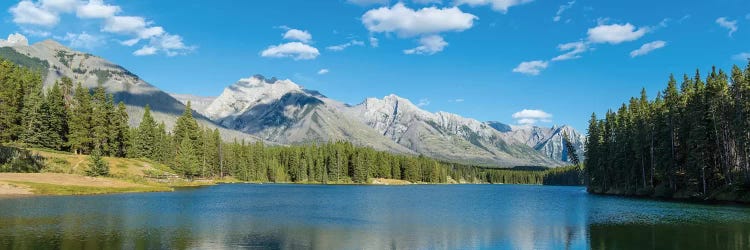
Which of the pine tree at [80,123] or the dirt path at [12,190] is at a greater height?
the pine tree at [80,123]

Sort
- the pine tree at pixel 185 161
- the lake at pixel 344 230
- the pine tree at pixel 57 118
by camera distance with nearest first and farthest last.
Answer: the lake at pixel 344 230
the pine tree at pixel 57 118
the pine tree at pixel 185 161

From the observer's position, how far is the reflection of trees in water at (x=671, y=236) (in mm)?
37125

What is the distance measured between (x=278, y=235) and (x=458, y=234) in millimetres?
14870

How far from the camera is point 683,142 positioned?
105 m

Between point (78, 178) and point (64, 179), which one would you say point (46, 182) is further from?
point (78, 178)

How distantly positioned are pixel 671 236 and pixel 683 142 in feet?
243

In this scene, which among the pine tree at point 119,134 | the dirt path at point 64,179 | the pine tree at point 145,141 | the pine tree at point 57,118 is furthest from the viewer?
the pine tree at point 145,141

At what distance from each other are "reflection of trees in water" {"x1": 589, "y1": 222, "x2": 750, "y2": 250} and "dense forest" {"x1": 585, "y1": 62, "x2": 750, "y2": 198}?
47.6 meters

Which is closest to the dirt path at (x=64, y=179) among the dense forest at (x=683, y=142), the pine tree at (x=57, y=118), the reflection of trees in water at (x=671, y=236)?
the pine tree at (x=57, y=118)

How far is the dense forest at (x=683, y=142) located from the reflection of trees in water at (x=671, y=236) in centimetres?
4761

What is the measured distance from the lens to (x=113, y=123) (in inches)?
5354

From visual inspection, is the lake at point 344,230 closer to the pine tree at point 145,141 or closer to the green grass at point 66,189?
the green grass at point 66,189

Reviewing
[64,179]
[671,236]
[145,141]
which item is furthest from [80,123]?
[671,236]

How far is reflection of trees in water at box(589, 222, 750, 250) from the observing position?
122ft
